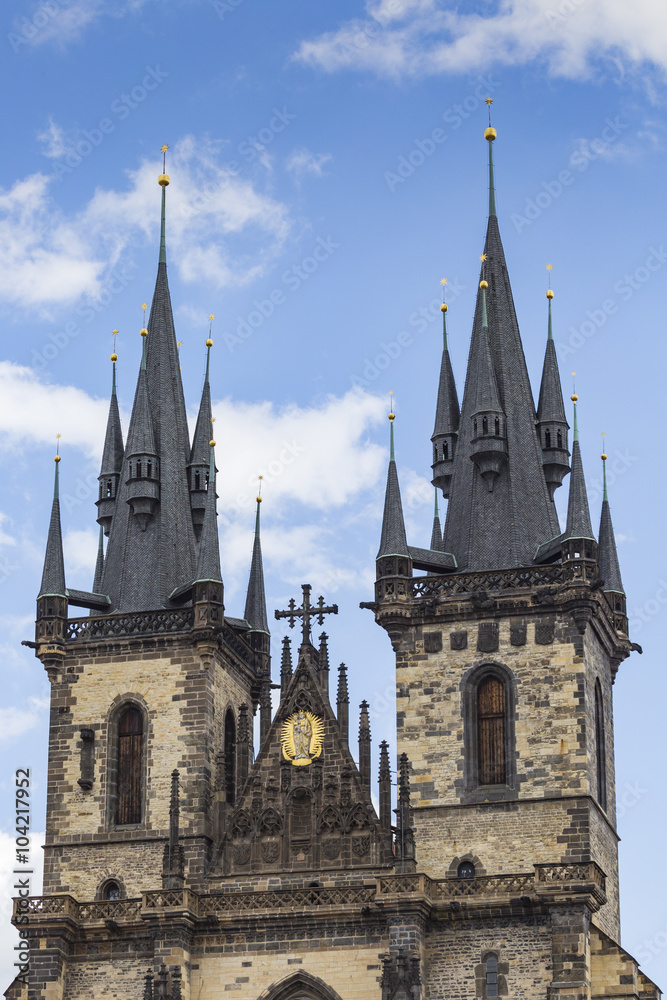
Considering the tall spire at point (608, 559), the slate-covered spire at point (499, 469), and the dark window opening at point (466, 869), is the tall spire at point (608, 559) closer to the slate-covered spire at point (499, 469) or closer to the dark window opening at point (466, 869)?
the slate-covered spire at point (499, 469)

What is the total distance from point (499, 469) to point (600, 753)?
7.29m

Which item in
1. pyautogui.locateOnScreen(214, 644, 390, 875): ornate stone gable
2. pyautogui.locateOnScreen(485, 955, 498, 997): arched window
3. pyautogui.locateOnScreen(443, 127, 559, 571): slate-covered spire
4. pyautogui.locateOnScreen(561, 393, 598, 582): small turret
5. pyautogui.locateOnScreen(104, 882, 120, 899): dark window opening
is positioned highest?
pyautogui.locateOnScreen(443, 127, 559, 571): slate-covered spire

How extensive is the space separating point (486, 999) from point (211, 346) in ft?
64.6

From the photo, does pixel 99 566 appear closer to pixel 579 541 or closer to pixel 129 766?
pixel 129 766

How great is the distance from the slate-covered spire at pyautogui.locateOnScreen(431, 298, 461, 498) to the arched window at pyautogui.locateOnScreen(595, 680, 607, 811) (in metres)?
6.69

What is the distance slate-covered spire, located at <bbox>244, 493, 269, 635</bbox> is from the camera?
5916 cm

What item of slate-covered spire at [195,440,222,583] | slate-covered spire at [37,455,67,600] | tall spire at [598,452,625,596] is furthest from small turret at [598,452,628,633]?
slate-covered spire at [37,455,67,600]

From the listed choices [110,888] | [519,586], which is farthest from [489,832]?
[110,888]

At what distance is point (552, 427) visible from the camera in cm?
5744

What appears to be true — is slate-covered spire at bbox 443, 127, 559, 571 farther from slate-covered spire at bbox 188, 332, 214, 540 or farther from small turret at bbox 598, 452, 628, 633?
slate-covered spire at bbox 188, 332, 214, 540

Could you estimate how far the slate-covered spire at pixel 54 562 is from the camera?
5628 centimetres

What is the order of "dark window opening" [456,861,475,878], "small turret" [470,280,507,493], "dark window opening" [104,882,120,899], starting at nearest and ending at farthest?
"dark window opening" [456,861,475,878]
"dark window opening" [104,882,120,899]
"small turret" [470,280,507,493]

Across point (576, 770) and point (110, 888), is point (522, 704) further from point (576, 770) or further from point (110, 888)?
point (110, 888)

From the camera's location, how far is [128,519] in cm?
5775
